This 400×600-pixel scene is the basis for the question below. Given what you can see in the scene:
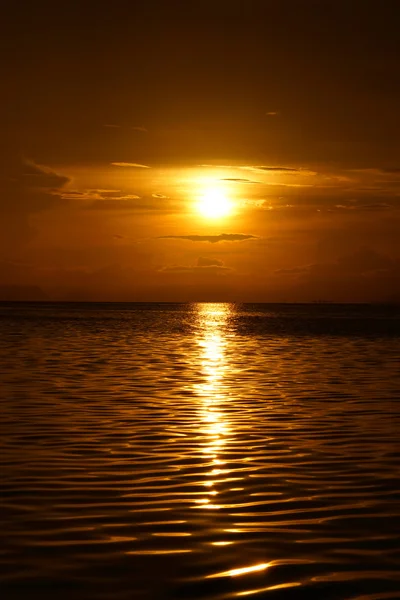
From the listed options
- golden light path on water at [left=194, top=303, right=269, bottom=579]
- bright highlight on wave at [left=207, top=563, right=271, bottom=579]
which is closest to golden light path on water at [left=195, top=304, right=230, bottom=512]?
golden light path on water at [left=194, top=303, right=269, bottom=579]

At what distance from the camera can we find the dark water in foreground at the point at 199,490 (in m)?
9.58

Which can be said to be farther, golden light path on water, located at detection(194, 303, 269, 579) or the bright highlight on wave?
golden light path on water, located at detection(194, 303, 269, 579)

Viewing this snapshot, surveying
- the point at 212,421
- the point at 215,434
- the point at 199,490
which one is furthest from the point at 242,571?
the point at 212,421

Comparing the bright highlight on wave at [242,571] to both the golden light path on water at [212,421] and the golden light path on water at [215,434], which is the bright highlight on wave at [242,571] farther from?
the golden light path on water at [212,421]

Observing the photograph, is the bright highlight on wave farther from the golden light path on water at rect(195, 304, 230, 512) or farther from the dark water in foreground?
the golden light path on water at rect(195, 304, 230, 512)

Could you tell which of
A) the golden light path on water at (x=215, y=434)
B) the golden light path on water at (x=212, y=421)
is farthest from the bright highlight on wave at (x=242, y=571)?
the golden light path on water at (x=212, y=421)

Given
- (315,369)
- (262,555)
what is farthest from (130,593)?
(315,369)

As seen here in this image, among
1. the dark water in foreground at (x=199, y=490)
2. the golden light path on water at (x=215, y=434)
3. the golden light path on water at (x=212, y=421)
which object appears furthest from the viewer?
the golden light path on water at (x=212, y=421)

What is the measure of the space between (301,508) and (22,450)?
19.7ft

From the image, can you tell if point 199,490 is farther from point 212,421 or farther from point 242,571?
point 212,421

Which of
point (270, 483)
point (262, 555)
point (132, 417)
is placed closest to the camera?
point (262, 555)

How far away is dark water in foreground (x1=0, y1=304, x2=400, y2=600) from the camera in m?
9.58

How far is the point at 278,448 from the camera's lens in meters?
17.6

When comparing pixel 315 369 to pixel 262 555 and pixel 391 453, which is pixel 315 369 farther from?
pixel 262 555
